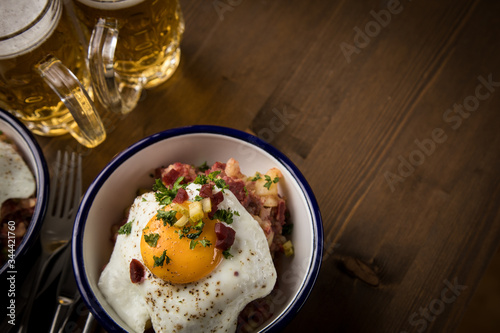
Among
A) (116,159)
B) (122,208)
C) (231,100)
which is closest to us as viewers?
(116,159)

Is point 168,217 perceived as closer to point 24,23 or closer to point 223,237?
point 223,237

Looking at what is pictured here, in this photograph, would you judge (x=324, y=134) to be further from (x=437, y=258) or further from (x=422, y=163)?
(x=437, y=258)

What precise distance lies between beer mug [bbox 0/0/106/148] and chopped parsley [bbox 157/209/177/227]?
67 centimetres

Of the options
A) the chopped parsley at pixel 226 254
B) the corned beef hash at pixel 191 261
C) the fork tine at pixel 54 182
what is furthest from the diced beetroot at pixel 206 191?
the fork tine at pixel 54 182

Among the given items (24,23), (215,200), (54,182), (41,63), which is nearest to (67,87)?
(41,63)

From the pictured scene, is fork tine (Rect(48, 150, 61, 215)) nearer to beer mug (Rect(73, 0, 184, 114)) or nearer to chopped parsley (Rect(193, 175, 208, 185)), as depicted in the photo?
beer mug (Rect(73, 0, 184, 114))

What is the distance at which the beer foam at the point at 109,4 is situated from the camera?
6.96 feet

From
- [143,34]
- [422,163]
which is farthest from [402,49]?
[143,34]

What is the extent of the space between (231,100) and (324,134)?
1.89 feet

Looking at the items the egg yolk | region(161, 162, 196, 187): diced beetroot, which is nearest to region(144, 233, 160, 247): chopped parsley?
the egg yolk

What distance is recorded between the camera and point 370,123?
104 inches

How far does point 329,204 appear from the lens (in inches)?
98.3

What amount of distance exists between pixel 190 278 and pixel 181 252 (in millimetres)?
108

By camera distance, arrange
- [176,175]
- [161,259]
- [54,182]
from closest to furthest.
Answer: [161,259] < [176,175] < [54,182]
